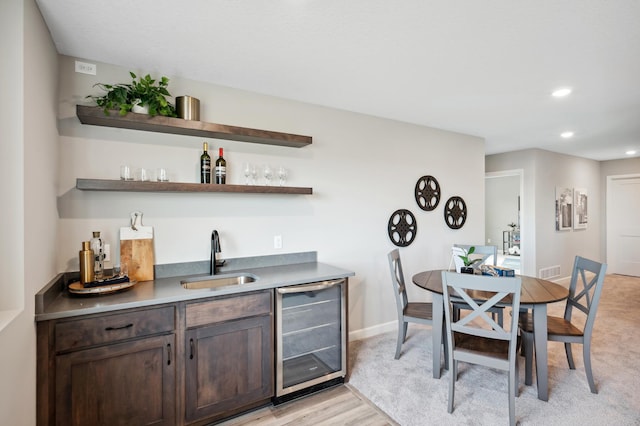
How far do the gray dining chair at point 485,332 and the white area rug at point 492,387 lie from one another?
0.21 m

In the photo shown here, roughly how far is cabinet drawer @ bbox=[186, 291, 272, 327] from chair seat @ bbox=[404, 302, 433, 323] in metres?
1.39

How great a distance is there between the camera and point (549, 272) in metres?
5.68

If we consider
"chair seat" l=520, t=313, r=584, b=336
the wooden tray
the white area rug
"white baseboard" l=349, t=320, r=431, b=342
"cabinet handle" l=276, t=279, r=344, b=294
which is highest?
the wooden tray

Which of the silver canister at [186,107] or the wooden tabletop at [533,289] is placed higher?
the silver canister at [186,107]

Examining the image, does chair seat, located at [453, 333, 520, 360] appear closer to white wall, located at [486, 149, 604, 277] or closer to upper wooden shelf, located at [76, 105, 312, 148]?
upper wooden shelf, located at [76, 105, 312, 148]

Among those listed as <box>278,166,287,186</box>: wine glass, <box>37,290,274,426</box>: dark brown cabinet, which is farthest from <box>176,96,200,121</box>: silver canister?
<box>37,290,274,426</box>: dark brown cabinet

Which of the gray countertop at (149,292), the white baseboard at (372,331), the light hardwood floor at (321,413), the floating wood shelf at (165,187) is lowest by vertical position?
the light hardwood floor at (321,413)

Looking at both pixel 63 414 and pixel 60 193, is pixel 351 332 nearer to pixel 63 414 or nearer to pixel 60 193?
pixel 63 414

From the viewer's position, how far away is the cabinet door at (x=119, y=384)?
1699 millimetres

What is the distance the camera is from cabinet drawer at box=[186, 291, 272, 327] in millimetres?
2010

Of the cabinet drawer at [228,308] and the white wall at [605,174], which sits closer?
the cabinet drawer at [228,308]

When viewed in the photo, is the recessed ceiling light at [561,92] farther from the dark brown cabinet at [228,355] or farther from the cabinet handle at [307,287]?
the dark brown cabinet at [228,355]

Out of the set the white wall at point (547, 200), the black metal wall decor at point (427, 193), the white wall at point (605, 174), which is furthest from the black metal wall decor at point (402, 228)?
the white wall at point (605, 174)

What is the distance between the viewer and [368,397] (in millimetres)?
2434
